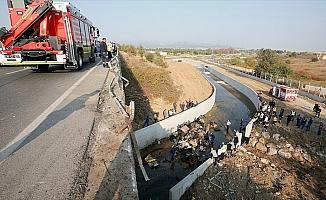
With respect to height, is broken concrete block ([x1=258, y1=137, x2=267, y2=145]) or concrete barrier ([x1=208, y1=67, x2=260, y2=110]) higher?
concrete barrier ([x1=208, y1=67, x2=260, y2=110])

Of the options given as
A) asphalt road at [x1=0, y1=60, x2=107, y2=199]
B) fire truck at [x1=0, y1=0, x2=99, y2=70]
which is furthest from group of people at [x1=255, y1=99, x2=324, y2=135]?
asphalt road at [x1=0, y1=60, x2=107, y2=199]

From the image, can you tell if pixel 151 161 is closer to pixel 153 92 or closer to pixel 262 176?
pixel 262 176

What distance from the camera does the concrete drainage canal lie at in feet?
38.6

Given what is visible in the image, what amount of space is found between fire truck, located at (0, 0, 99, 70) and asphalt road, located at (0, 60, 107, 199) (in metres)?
2.84

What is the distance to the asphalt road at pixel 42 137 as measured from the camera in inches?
131

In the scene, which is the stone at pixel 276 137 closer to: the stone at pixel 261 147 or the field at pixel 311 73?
the stone at pixel 261 147

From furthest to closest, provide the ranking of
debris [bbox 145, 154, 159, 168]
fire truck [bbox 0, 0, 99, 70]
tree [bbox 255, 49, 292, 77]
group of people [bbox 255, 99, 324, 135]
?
tree [bbox 255, 49, 292, 77], group of people [bbox 255, 99, 324, 135], debris [bbox 145, 154, 159, 168], fire truck [bbox 0, 0, 99, 70]

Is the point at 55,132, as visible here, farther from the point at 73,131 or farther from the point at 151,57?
the point at 151,57

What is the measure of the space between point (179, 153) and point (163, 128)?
2.47 metres

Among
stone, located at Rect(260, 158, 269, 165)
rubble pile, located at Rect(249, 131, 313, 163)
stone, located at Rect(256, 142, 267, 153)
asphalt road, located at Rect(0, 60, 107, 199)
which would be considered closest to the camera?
A: asphalt road, located at Rect(0, 60, 107, 199)

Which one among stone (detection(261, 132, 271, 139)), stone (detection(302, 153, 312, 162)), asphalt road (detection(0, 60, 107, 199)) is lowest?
stone (detection(302, 153, 312, 162))

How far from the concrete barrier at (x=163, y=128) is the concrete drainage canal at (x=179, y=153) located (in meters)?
0.35

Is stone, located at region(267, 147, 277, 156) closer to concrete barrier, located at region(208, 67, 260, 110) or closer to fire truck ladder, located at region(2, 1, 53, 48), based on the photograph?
concrete barrier, located at region(208, 67, 260, 110)

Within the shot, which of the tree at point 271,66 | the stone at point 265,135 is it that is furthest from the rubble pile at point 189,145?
the tree at point 271,66
